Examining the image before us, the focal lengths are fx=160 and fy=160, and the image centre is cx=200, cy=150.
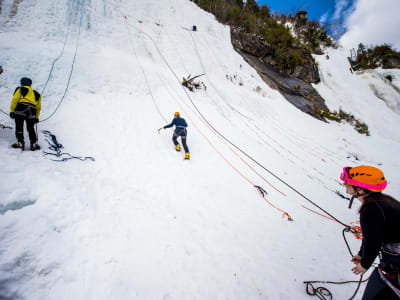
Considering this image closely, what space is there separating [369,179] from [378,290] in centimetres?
108

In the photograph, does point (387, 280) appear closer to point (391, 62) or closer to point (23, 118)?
point (23, 118)

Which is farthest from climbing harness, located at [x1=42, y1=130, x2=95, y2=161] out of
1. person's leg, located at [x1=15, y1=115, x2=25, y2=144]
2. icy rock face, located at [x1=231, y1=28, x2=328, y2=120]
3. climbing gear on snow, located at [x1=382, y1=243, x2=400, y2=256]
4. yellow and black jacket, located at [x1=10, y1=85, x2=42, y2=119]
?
icy rock face, located at [x1=231, y1=28, x2=328, y2=120]

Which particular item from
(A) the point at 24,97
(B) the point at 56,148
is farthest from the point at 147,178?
(A) the point at 24,97

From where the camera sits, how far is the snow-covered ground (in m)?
2.28

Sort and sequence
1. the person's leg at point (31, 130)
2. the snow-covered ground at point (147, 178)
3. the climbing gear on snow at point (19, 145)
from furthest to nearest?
the person's leg at point (31, 130), the climbing gear on snow at point (19, 145), the snow-covered ground at point (147, 178)

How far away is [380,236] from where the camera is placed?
1.50 meters

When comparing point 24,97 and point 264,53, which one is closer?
point 24,97

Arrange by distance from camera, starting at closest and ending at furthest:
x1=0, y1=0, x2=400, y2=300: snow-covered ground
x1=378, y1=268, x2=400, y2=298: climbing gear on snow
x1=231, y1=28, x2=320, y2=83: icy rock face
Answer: x1=378, y1=268, x2=400, y2=298: climbing gear on snow → x1=0, y1=0, x2=400, y2=300: snow-covered ground → x1=231, y1=28, x2=320, y2=83: icy rock face

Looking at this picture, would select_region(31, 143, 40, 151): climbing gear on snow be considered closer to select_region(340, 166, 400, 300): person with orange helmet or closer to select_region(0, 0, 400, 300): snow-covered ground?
select_region(0, 0, 400, 300): snow-covered ground

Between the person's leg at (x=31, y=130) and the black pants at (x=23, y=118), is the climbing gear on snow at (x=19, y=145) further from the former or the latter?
the person's leg at (x=31, y=130)

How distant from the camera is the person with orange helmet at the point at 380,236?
1.48m

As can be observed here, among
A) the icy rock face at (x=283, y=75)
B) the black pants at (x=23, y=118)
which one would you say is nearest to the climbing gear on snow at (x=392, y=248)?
the black pants at (x=23, y=118)

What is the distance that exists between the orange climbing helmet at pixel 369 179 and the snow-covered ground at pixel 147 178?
2.12 m

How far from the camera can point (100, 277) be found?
2.12 meters
